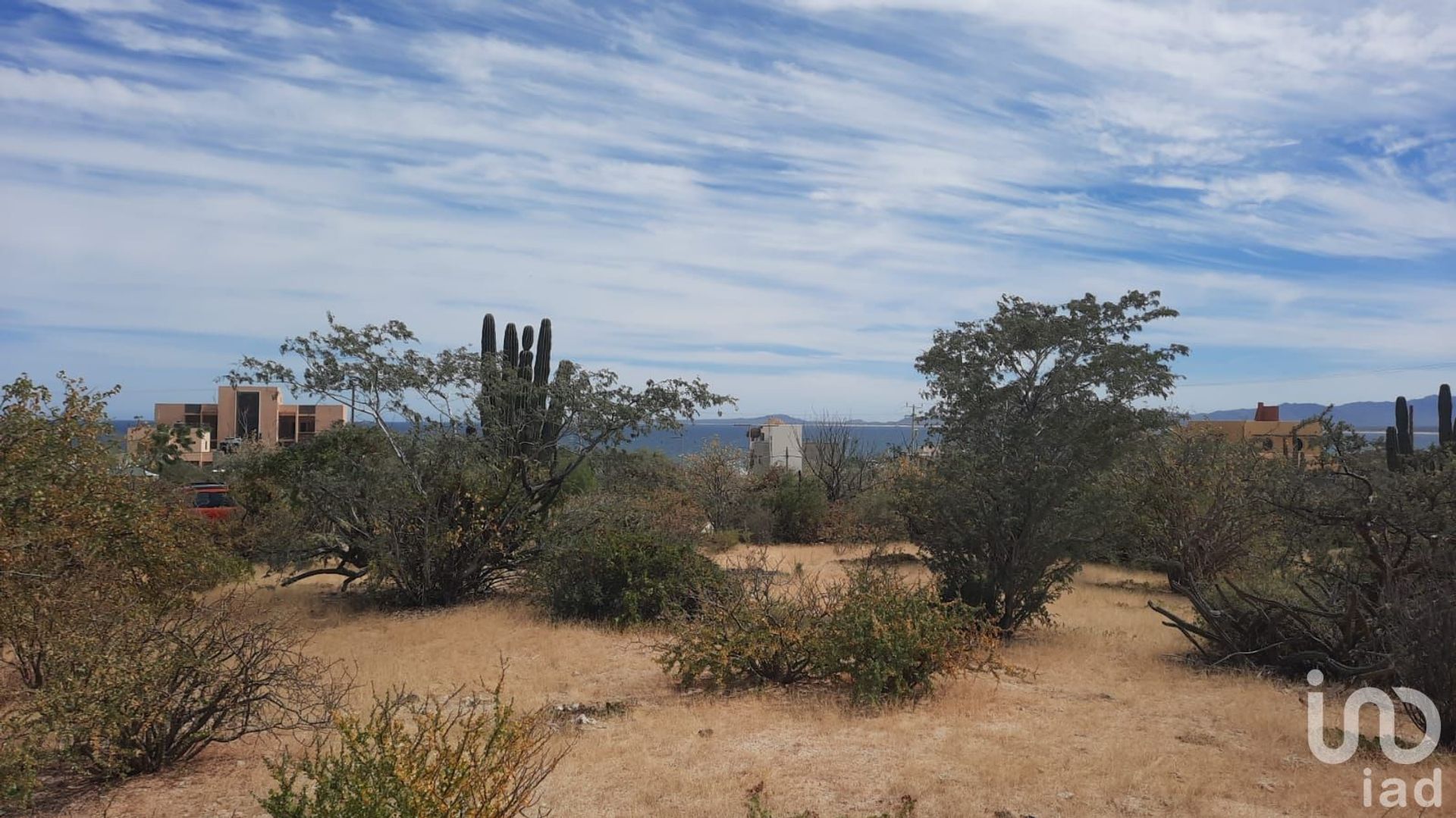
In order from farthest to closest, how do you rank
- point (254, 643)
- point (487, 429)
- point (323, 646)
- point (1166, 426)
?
point (487, 429), point (1166, 426), point (323, 646), point (254, 643)

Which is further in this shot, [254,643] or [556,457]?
[556,457]

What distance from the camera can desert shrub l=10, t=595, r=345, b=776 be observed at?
243 inches

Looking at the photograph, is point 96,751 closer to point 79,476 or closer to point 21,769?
point 21,769

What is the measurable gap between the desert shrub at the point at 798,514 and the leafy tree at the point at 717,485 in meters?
1.18

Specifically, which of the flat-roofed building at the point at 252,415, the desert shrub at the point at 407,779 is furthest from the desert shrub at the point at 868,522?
the flat-roofed building at the point at 252,415

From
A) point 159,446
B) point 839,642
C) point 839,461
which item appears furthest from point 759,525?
point 159,446

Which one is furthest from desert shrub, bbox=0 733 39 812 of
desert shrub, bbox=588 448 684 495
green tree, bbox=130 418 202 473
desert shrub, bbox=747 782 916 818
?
desert shrub, bbox=588 448 684 495

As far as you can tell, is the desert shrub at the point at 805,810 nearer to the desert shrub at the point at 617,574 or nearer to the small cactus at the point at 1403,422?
the desert shrub at the point at 617,574

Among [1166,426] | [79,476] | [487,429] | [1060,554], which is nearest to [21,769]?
[79,476]

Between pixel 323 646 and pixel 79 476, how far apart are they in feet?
17.3

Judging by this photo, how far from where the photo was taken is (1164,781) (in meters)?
6.69

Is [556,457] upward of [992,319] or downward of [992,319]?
downward

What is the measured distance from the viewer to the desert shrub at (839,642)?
939 cm

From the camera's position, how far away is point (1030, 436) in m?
13.2
